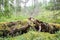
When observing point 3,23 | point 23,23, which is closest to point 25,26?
point 23,23

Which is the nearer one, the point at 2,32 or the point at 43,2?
the point at 2,32

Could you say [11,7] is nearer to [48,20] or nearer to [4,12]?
[4,12]

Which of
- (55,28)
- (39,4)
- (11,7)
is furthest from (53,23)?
(11,7)

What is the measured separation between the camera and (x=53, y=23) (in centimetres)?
396

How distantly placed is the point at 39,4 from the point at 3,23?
89cm

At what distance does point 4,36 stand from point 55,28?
1.12 metres

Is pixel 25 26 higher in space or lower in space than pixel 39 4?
lower

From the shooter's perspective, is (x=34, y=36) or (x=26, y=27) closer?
(x=34, y=36)

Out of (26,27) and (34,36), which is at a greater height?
(26,27)

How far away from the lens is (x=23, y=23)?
389 cm

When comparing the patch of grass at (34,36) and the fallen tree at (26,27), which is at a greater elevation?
the fallen tree at (26,27)

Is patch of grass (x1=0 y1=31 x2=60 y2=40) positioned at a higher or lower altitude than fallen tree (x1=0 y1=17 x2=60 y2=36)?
lower

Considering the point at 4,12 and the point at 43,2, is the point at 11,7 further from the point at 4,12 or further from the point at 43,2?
the point at 43,2

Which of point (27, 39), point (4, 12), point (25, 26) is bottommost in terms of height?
point (27, 39)
